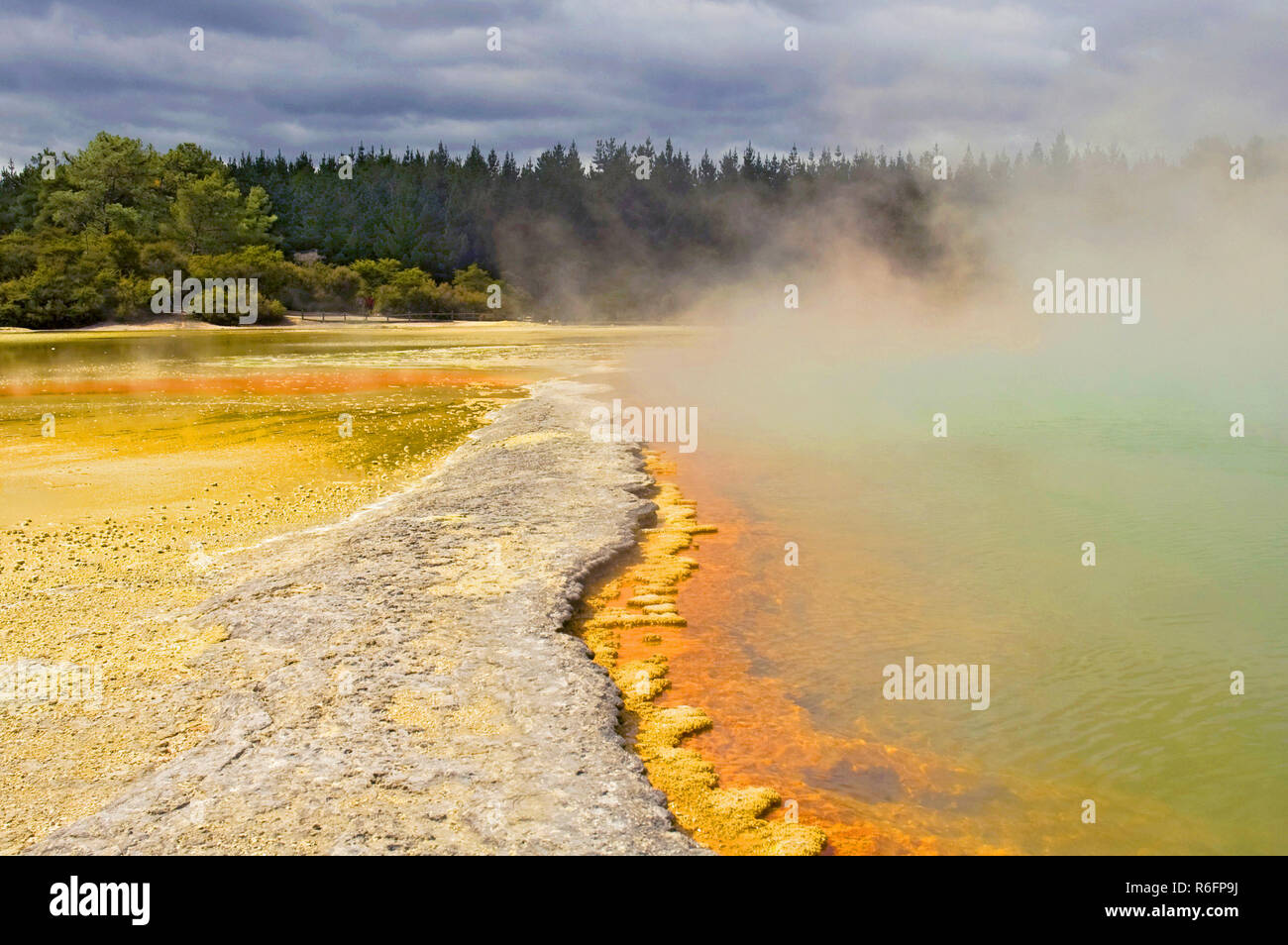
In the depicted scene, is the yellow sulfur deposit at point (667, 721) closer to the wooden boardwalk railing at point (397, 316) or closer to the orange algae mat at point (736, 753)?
the orange algae mat at point (736, 753)

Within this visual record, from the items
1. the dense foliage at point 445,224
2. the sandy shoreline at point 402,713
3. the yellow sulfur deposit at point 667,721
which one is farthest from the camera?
the dense foliage at point 445,224

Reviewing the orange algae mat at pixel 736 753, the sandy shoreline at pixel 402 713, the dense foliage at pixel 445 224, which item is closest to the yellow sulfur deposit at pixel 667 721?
the orange algae mat at pixel 736 753

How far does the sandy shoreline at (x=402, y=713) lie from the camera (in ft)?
13.1

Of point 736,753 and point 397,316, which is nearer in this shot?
point 736,753

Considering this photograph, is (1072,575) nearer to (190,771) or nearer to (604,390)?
(190,771)

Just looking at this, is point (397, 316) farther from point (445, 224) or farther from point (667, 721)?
point (667, 721)

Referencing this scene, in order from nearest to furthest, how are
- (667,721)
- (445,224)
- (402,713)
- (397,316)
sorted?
(402,713) → (667,721) → (397,316) → (445,224)

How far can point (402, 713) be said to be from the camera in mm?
5109

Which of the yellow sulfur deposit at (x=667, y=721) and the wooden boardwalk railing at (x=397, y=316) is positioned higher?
the wooden boardwalk railing at (x=397, y=316)

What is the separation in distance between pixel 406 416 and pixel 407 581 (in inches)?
459

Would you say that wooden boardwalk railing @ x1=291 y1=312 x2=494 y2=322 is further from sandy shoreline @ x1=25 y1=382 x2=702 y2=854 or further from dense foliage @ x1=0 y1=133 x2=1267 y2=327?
sandy shoreline @ x1=25 y1=382 x2=702 y2=854

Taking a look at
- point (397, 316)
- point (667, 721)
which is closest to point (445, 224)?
point (397, 316)

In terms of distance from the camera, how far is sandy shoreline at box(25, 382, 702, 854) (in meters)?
3.98
